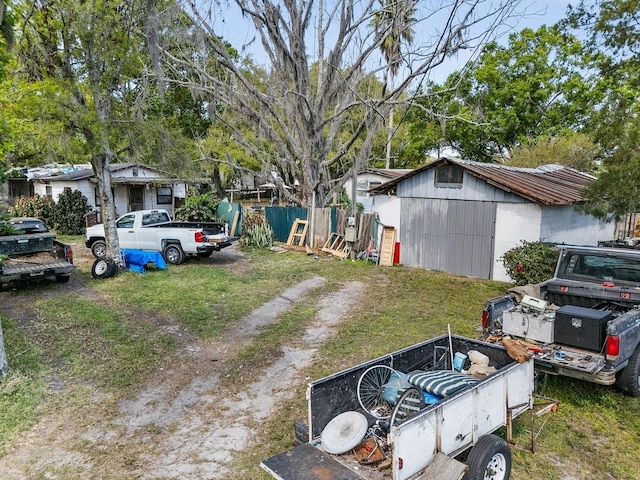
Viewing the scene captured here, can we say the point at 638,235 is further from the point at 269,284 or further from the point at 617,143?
the point at 269,284

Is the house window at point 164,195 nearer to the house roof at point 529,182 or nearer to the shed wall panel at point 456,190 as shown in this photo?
the house roof at point 529,182

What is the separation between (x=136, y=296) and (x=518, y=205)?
10.6 meters

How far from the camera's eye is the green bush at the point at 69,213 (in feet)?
71.9

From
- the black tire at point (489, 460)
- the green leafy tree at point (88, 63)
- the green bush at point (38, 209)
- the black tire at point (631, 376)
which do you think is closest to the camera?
the black tire at point (489, 460)

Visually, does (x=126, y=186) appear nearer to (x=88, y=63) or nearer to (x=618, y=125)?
(x=88, y=63)

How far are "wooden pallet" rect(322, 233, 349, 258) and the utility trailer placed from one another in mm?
11543

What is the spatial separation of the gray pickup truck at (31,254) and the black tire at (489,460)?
10852mm

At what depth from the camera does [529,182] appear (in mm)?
13656

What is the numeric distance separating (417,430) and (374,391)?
4.72ft

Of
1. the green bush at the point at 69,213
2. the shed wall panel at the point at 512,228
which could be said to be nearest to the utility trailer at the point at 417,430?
the shed wall panel at the point at 512,228

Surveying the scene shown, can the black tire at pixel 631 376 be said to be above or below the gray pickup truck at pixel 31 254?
below

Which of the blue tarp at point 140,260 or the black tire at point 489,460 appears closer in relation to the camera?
the black tire at point 489,460

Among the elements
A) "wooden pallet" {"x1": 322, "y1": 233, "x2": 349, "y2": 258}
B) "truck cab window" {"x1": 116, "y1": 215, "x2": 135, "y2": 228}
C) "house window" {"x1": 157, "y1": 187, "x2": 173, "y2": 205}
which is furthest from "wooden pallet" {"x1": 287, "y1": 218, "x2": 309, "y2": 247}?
"house window" {"x1": 157, "y1": 187, "x2": 173, "y2": 205}

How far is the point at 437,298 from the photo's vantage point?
37.0ft
